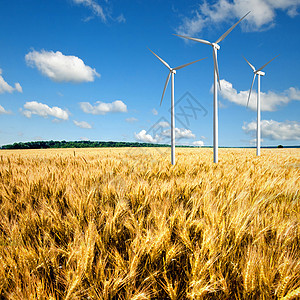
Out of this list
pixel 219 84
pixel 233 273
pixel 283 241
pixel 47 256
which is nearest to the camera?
pixel 233 273

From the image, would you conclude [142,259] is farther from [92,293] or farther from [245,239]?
[245,239]

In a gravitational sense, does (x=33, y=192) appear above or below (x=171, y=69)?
below

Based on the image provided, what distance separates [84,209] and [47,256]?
730 mm

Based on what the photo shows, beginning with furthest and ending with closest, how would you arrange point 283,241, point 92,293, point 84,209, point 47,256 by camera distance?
point 84,209 < point 283,241 < point 47,256 < point 92,293

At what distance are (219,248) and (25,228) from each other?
1664 mm

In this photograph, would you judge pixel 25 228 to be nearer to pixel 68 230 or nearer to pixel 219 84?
pixel 68 230

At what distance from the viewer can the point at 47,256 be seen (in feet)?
4.25

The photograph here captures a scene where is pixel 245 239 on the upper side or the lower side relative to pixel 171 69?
lower

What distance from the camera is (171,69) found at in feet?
34.0

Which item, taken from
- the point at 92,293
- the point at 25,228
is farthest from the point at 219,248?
the point at 25,228

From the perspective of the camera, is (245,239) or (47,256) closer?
(47,256)

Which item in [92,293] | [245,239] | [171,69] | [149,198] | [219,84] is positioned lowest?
[92,293]

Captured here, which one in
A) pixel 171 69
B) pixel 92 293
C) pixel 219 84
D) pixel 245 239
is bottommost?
pixel 92 293

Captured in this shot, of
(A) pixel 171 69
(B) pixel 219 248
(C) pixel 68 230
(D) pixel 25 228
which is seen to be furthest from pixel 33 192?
(A) pixel 171 69
